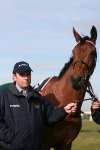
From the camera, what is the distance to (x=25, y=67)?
7770 millimetres

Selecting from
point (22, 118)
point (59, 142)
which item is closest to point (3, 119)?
point (22, 118)

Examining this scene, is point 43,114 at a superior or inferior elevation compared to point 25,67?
inferior

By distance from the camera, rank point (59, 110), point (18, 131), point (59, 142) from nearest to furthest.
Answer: point (18, 131) < point (59, 110) < point (59, 142)

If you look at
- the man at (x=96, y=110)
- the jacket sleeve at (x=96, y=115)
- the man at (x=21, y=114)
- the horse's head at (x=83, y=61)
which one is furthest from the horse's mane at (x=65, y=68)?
the man at (x=21, y=114)

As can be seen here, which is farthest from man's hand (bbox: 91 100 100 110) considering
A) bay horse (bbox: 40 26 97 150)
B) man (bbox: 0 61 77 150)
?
man (bbox: 0 61 77 150)

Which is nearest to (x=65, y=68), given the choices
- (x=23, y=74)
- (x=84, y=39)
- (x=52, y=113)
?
(x=84, y=39)

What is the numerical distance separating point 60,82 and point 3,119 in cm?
232

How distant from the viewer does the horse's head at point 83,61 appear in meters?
9.32

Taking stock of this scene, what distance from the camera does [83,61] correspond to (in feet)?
30.7

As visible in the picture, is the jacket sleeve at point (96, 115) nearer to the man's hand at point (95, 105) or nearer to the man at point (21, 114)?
the man's hand at point (95, 105)

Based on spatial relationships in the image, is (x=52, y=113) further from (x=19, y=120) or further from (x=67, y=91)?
(x=67, y=91)

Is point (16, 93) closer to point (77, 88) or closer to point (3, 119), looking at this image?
point (3, 119)

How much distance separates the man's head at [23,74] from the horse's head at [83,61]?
66.3 inches

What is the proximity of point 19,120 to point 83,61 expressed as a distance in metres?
2.14
